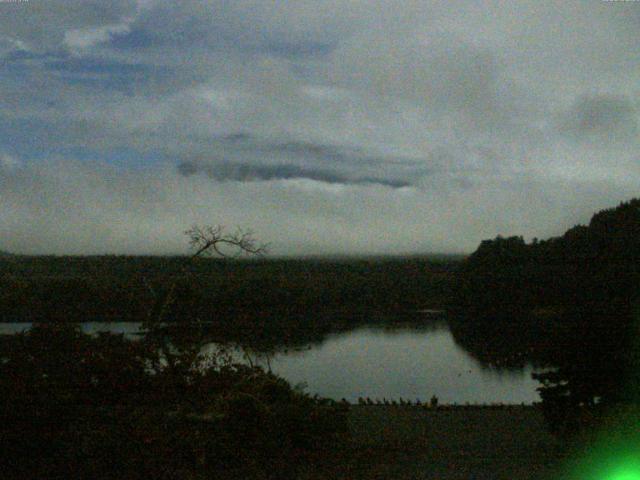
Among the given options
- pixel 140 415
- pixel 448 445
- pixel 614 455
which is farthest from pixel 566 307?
pixel 140 415

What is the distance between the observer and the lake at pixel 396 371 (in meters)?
25.3

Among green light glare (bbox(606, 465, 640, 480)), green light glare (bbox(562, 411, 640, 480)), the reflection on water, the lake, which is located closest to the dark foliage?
green light glare (bbox(562, 411, 640, 480))

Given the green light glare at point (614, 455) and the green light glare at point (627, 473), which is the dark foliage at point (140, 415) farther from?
the green light glare at point (627, 473)

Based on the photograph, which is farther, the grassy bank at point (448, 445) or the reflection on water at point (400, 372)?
the reflection on water at point (400, 372)

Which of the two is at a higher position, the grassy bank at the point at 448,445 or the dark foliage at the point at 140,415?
the dark foliage at the point at 140,415

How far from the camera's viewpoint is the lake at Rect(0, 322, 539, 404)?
83.0ft

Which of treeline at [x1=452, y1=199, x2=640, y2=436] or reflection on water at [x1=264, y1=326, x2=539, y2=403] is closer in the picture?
treeline at [x1=452, y1=199, x2=640, y2=436]

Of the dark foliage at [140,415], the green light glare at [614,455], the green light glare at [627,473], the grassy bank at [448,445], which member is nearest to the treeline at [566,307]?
the green light glare at [614,455]

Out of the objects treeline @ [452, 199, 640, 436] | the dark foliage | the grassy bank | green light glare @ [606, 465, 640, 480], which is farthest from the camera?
treeline @ [452, 199, 640, 436]

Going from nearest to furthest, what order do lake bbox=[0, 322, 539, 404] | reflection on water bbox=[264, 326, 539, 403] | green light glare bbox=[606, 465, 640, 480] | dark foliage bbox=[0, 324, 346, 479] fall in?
green light glare bbox=[606, 465, 640, 480] → dark foliage bbox=[0, 324, 346, 479] → lake bbox=[0, 322, 539, 404] → reflection on water bbox=[264, 326, 539, 403]

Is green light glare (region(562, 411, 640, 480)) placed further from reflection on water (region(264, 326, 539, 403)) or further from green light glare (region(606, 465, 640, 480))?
reflection on water (region(264, 326, 539, 403))

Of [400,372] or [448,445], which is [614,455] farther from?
[400,372]

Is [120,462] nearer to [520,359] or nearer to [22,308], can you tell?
[22,308]

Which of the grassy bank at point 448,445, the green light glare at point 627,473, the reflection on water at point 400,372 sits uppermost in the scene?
the green light glare at point 627,473
